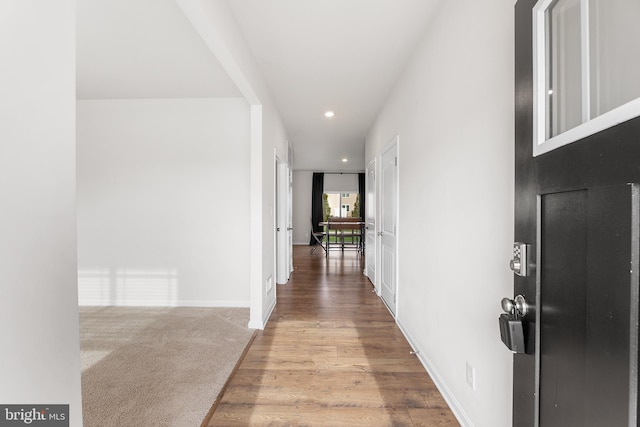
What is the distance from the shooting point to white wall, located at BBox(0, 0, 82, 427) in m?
0.59

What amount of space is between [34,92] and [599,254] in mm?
1259

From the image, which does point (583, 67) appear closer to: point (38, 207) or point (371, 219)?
point (38, 207)

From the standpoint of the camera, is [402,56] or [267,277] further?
[267,277]

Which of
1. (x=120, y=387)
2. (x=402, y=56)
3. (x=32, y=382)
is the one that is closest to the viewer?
(x=32, y=382)

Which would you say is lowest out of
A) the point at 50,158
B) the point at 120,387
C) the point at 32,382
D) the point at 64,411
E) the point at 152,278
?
the point at 120,387

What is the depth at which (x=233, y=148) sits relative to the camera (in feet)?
11.6

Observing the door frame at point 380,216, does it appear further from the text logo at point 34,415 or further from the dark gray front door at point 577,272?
the text logo at point 34,415

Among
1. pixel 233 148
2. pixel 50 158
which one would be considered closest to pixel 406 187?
pixel 233 148

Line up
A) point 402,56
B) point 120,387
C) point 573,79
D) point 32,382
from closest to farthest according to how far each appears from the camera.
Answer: point 32,382
point 573,79
point 120,387
point 402,56

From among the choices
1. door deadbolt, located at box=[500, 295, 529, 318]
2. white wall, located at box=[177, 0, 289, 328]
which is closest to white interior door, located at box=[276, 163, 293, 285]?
white wall, located at box=[177, 0, 289, 328]

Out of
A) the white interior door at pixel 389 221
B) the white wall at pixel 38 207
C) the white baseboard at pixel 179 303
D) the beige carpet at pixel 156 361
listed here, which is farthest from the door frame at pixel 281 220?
the white wall at pixel 38 207

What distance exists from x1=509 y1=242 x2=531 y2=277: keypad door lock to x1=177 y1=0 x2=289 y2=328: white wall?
1.76 m

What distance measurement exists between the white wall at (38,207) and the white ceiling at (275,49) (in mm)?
1683

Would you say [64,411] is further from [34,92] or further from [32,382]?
[34,92]
